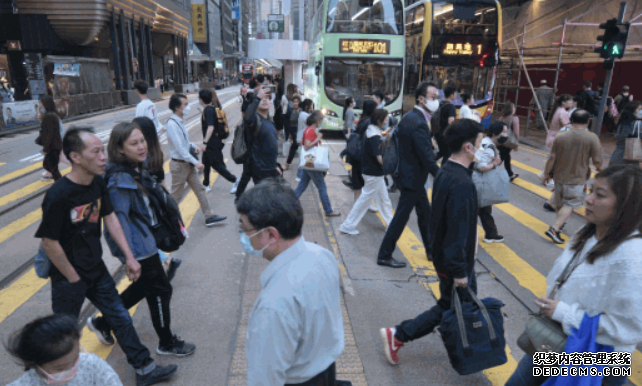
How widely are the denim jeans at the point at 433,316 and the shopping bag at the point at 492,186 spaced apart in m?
2.53

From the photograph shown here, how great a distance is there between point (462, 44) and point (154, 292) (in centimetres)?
1345

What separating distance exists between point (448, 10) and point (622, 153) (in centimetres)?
→ 816

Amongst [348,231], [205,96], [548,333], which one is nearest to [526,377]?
[548,333]

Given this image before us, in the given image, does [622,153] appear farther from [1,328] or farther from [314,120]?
[1,328]

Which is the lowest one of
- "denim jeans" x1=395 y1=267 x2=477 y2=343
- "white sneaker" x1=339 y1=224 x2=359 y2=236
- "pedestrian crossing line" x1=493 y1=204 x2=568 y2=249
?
"pedestrian crossing line" x1=493 y1=204 x2=568 y2=249

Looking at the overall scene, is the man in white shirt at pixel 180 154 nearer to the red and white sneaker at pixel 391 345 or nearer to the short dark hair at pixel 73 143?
the short dark hair at pixel 73 143

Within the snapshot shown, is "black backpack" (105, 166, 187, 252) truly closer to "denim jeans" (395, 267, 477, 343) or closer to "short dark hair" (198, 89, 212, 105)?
"denim jeans" (395, 267, 477, 343)

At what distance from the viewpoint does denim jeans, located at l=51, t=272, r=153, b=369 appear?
110 inches

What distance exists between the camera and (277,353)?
58.2 inches

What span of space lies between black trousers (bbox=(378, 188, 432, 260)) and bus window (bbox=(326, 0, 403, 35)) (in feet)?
31.7

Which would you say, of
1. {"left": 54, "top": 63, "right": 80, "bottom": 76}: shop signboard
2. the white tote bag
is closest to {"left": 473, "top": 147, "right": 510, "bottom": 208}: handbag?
the white tote bag

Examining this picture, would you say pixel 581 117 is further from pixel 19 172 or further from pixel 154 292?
pixel 19 172

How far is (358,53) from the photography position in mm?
13484

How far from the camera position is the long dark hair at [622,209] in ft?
6.64
